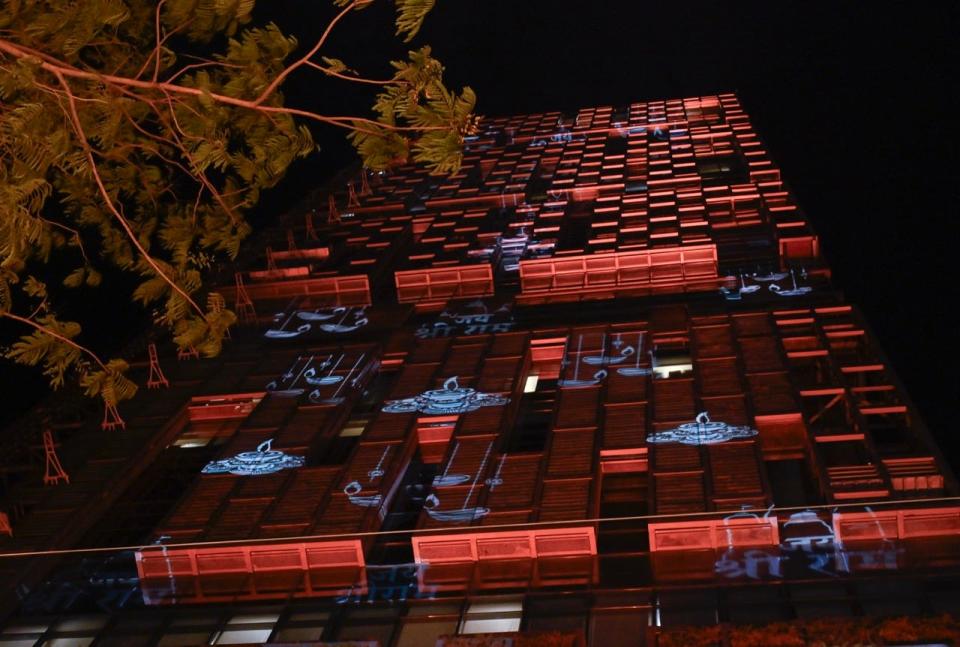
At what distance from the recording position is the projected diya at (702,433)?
1928cm

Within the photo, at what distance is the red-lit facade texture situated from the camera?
14078mm

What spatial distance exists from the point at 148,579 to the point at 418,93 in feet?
32.6

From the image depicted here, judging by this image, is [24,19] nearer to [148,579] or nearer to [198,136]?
[198,136]

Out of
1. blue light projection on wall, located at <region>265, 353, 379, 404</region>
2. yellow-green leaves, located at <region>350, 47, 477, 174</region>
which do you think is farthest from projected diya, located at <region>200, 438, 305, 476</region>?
yellow-green leaves, located at <region>350, 47, 477, 174</region>

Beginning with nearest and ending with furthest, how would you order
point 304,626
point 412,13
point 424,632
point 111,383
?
point 412,13 → point 111,383 → point 424,632 → point 304,626

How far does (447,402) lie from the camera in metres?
22.6

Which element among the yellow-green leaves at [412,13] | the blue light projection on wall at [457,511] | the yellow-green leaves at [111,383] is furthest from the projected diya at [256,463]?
the yellow-green leaves at [412,13]

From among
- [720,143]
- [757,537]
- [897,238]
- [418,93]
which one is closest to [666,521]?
[757,537]

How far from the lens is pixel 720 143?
4272 centimetres

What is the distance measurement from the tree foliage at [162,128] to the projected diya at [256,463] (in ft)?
35.6

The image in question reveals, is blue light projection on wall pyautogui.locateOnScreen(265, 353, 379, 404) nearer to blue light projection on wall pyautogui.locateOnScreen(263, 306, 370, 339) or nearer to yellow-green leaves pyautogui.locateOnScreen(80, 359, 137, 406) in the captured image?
blue light projection on wall pyautogui.locateOnScreen(263, 306, 370, 339)

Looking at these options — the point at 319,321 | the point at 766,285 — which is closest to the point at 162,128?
the point at 319,321

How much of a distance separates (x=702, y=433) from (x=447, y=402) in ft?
17.6

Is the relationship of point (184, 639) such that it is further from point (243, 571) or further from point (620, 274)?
point (620, 274)
